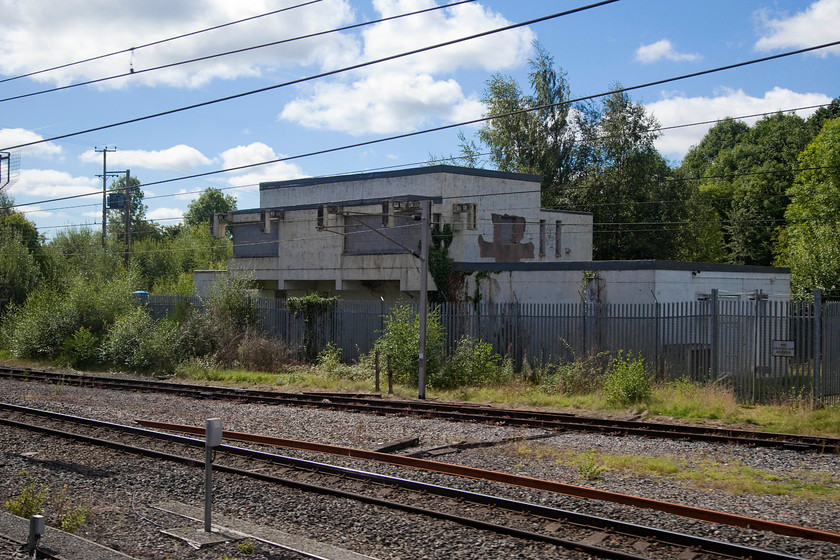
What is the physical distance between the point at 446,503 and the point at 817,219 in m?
41.3

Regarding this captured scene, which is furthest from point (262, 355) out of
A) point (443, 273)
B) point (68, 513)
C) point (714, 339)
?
point (68, 513)

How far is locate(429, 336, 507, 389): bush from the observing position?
22812 mm

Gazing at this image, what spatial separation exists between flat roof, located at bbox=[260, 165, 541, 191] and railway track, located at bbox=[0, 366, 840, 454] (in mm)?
12605

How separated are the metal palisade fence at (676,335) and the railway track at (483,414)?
13.2ft

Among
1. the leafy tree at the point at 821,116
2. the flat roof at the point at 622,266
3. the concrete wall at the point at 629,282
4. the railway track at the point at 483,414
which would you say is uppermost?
the leafy tree at the point at 821,116

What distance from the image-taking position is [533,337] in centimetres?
2384

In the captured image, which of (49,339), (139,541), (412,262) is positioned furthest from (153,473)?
(49,339)

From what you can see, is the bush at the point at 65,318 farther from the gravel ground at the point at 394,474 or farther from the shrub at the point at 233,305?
the gravel ground at the point at 394,474

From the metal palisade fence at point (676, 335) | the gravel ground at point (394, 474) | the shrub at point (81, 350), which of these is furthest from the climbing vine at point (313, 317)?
the gravel ground at point (394, 474)

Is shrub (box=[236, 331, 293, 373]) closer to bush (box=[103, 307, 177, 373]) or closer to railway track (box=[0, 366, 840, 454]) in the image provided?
bush (box=[103, 307, 177, 373])

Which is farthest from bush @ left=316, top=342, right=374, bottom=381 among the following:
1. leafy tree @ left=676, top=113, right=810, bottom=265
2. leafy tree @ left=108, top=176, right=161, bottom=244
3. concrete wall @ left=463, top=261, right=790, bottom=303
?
leafy tree @ left=108, top=176, right=161, bottom=244

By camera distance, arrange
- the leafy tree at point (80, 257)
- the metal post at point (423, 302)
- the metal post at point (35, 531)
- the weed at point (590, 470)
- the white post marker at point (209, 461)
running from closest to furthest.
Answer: the metal post at point (35, 531)
the white post marker at point (209, 461)
the weed at point (590, 470)
the metal post at point (423, 302)
the leafy tree at point (80, 257)

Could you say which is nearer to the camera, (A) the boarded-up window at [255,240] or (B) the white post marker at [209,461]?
(B) the white post marker at [209,461]

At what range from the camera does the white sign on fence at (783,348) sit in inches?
685
